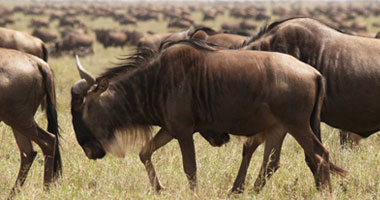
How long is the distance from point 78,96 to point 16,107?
0.56 m

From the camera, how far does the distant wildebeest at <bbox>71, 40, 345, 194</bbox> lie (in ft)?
13.0

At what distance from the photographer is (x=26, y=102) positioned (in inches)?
175

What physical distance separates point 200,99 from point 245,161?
2.43 feet

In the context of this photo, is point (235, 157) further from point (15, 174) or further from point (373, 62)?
point (15, 174)

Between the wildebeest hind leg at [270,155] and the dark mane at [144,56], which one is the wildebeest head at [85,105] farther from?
the wildebeest hind leg at [270,155]

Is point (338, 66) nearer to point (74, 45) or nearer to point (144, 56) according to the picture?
point (144, 56)

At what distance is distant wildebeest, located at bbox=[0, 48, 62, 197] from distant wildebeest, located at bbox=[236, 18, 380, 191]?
1653mm

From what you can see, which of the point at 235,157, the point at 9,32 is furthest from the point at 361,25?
the point at 235,157

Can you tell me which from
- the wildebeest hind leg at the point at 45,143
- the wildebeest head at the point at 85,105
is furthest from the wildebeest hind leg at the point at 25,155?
the wildebeest head at the point at 85,105

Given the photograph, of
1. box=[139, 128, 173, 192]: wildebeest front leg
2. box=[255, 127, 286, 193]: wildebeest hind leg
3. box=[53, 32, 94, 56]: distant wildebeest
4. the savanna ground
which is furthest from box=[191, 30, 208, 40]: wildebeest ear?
box=[53, 32, 94, 56]: distant wildebeest

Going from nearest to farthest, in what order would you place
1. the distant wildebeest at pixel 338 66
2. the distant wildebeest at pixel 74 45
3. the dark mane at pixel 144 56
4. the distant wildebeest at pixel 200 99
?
the distant wildebeest at pixel 200 99 < the dark mane at pixel 144 56 < the distant wildebeest at pixel 338 66 < the distant wildebeest at pixel 74 45

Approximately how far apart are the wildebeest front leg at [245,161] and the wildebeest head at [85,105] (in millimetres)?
1115

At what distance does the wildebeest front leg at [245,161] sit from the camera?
4.41 metres

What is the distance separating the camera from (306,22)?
473 cm
